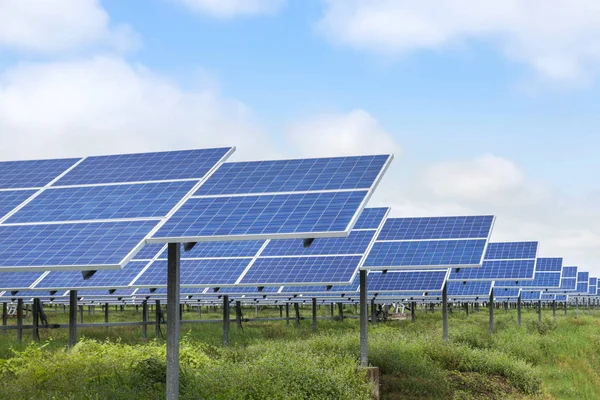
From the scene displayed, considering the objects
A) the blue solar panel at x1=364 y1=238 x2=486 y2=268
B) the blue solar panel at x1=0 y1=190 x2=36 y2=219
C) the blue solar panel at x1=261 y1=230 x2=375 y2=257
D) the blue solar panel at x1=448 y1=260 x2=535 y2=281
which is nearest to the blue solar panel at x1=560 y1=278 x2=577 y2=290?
the blue solar panel at x1=448 y1=260 x2=535 y2=281

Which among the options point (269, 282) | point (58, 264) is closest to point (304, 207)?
point (58, 264)

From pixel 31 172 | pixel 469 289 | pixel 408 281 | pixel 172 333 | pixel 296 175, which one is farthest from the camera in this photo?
pixel 469 289

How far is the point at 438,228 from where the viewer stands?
104ft

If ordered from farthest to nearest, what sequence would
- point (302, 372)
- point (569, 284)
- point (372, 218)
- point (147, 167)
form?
point (569, 284) < point (372, 218) < point (147, 167) < point (302, 372)

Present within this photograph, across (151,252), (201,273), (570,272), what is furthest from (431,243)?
(570,272)

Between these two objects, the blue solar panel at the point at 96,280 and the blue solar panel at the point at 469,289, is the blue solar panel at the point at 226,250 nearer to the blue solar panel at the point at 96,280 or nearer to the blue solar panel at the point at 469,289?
the blue solar panel at the point at 96,280

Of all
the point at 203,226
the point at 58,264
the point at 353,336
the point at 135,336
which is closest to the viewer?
the point at 58,264

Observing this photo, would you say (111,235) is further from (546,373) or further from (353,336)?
(546,373)

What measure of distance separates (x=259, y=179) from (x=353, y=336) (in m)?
13.0

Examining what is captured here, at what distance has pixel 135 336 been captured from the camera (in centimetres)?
4447

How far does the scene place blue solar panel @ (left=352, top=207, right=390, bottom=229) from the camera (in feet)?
91.9

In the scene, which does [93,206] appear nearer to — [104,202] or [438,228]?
[104,202]

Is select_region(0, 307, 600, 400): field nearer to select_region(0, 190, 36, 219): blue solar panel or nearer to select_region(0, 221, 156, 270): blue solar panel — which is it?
select_region(0, 221, 156, 270): blue solar panel

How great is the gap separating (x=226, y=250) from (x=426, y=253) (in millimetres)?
7538
